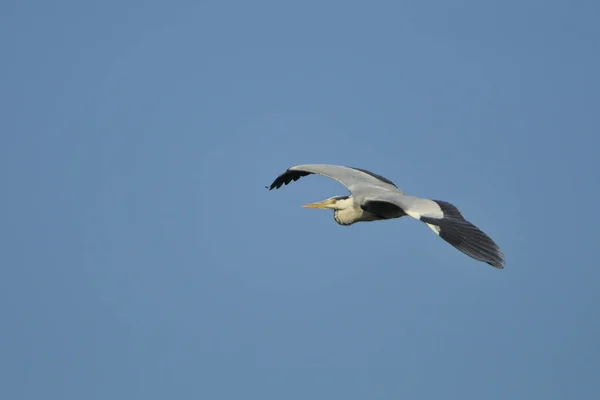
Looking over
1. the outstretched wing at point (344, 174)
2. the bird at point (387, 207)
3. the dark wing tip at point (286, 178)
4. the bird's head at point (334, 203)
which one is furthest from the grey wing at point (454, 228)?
the dark wing tip at point (286, 178)

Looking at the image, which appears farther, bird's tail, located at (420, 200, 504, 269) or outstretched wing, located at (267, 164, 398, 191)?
outstretched wing, located at (267, 164, 398, 191)

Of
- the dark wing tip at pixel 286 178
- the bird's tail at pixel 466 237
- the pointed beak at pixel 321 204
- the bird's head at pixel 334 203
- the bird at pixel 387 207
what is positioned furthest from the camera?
the dark wing tip at pixel 286 178

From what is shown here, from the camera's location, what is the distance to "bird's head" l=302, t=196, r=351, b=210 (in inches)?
836

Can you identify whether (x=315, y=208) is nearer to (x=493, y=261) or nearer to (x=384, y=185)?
(x=384, y=185)

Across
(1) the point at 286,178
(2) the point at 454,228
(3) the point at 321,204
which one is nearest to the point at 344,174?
(3) the point at 321,204

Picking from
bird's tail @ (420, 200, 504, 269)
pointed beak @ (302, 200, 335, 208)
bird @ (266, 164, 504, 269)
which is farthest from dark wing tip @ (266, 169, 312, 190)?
bird's tail @ (420, 200, 504, 269)

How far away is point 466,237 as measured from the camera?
15.9m

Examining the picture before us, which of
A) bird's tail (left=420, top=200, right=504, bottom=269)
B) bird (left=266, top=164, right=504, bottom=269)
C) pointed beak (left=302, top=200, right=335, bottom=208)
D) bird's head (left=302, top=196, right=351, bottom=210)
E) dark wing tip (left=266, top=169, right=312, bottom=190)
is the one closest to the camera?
bird's tail (left=420, top=200, right=504, bottom=269)

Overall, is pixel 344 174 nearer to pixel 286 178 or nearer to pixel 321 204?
pixel 321 204

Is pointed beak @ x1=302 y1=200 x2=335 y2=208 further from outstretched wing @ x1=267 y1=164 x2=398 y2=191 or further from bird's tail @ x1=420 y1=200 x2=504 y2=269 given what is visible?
bird's tail @ x1=420 y1=200 x2=504 y2=269

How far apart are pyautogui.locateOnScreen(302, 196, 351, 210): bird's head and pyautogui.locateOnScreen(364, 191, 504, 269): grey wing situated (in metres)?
2.87

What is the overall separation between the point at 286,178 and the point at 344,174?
2469mm

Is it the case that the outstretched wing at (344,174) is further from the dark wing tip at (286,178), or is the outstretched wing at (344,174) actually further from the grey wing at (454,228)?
the grey wing at (454,228)

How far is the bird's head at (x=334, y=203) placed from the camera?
2125 cm
